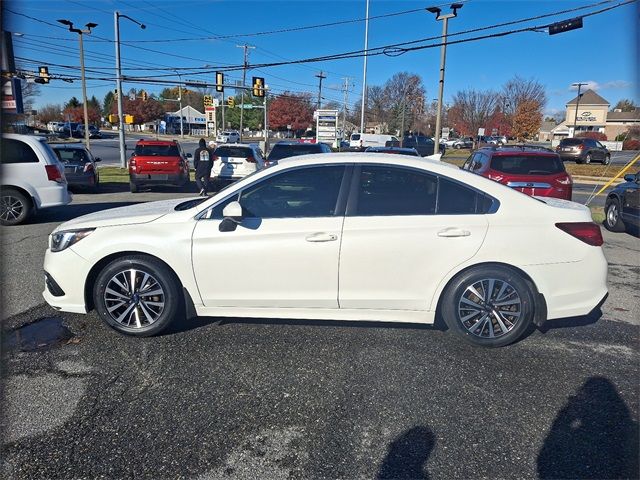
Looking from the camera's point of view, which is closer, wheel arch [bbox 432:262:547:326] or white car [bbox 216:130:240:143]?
wheel arch [bbox 432:262:547:326]

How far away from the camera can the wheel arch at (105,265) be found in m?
3.84

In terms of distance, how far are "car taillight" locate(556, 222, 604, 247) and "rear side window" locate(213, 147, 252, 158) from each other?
1149 cm

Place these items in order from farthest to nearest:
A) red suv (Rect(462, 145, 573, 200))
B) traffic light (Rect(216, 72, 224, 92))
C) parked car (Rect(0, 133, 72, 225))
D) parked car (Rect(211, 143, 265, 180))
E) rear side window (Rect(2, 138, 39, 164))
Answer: traffic light (Rect(216, 72, 224, 92)) < parked car (Rect(211, 143, 265, 180)) < parked car (Rect(0, 133, 72, 225)) < rear side window (Rect(2, 138, 39, 164)) < red suv (Rect(462, 145, 573, 200))

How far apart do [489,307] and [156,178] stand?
12388 millimetres

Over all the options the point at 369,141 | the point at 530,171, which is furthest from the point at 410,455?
the point at 369,141

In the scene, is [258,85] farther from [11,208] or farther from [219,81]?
[11,208]

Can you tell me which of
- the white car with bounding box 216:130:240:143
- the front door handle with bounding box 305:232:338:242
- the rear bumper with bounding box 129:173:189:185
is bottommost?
the rear bumper with bounding box 129:173:189:185

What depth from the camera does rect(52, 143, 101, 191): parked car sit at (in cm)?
1295

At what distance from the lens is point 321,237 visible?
3.68 m

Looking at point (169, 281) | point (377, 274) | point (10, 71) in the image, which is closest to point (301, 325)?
point (377, 274)

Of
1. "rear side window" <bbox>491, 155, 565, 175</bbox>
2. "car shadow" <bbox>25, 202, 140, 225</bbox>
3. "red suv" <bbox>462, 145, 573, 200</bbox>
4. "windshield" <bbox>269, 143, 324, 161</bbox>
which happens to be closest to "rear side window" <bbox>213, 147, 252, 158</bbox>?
"windshield" <bbox>269, 143, 324, 161</bbox>

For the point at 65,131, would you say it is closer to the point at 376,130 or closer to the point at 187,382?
the point at 376,130

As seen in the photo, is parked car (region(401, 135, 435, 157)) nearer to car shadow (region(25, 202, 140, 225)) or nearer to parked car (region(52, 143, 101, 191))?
parked car (region(52, 143, 101, 191))

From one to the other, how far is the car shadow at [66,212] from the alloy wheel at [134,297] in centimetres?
645
